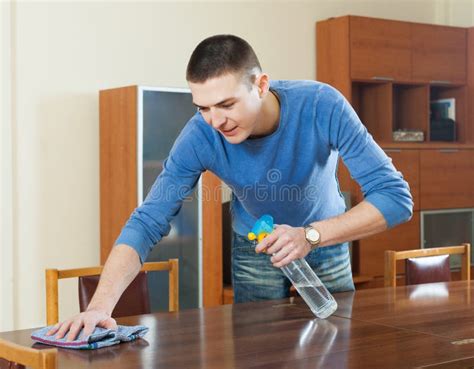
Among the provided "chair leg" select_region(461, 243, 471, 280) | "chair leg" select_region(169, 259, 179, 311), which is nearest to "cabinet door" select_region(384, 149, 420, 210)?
"chair leg" select_region(461, 243, 471, 280)

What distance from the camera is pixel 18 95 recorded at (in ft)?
13.6

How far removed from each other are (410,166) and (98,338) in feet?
12.0

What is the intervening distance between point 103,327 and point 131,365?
0.89 ft

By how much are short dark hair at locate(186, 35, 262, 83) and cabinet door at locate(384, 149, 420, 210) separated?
3093 millimetres

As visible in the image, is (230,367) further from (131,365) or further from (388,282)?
(388,282)

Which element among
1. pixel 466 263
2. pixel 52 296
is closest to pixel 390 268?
pixel 466 263

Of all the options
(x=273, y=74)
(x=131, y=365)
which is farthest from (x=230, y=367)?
(x=273, y=74)

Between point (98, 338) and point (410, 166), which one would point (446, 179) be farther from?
point (98, 338)

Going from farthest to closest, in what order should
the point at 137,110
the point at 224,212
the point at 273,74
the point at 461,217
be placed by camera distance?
the point at 461,217
the point at 273,74
the point at 224,212
the point at 137,110

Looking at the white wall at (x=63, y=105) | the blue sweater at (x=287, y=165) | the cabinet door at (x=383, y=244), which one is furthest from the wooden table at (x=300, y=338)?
the cabinet door at (x=383, y=244)

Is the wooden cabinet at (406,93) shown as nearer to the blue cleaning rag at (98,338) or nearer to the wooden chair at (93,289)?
the wooden chair at (93,289)

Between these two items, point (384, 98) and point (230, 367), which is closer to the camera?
point (230, 367)

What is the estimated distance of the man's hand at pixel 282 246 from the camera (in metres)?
2.02

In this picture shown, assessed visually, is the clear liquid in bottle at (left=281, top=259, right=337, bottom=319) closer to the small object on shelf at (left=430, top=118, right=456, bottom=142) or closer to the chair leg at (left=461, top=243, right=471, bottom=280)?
the chair leg at (left=461, top=243, right=471, bottom=280)
